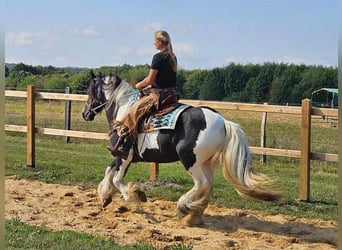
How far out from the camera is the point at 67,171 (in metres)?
9.15

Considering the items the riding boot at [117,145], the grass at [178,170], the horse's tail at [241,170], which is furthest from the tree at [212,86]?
the horse's tail at [241,170]

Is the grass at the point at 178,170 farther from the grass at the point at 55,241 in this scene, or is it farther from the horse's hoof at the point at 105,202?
the horse's hoof at the point at 105,202

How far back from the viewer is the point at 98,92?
692cm

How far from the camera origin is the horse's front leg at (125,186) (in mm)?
6535

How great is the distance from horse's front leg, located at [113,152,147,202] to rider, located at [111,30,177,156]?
38cm

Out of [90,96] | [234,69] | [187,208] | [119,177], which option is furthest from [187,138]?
[234,69]

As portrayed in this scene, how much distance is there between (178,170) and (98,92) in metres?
3.41

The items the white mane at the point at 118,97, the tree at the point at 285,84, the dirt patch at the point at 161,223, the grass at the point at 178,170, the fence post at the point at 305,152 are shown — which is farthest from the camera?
the tree at the point at 285,84

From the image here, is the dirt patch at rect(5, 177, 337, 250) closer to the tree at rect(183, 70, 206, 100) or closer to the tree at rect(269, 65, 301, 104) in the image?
the tree at rect(183, 70, 206, 100)

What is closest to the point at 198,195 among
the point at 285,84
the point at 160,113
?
the point at 160,113

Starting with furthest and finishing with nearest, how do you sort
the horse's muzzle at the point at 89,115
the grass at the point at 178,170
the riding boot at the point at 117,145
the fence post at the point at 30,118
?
the fence post at the point at 30,118 → the grass at the point at 178,170 → the horse's muzzle at the point at 89,115 → the riding boot at the point at 117,145

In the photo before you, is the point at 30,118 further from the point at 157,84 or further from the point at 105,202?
the point at 157,84

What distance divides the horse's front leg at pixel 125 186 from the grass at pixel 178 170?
0.92m

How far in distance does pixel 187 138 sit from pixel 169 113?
0.38 metres
